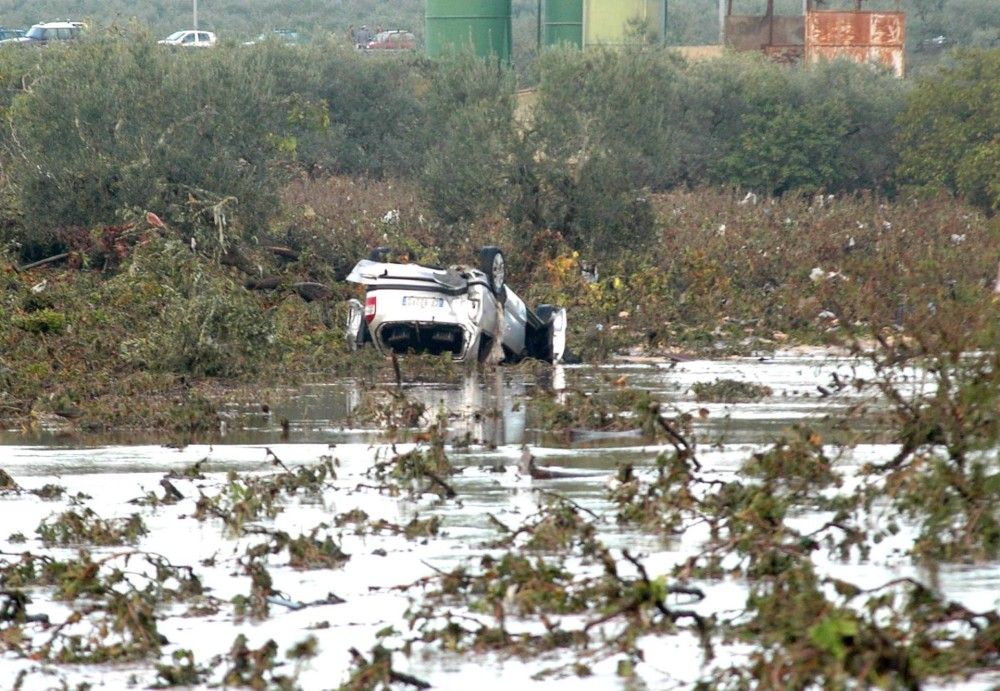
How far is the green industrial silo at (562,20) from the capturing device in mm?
56781

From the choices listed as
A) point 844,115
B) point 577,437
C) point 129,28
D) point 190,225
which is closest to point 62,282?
point 190,225

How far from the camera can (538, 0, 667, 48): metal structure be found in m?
53.4

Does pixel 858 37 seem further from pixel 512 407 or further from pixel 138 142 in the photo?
pixel 512 407

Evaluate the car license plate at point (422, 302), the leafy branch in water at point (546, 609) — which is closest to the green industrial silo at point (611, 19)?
the car license plate at point (422, 302)

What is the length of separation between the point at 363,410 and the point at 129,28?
14.5m

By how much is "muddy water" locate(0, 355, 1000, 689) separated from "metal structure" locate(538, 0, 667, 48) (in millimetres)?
34347

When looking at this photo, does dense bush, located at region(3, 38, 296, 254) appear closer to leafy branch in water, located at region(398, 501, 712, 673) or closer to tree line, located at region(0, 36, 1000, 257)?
tree line, located at region(0, 36, 1000, 257)

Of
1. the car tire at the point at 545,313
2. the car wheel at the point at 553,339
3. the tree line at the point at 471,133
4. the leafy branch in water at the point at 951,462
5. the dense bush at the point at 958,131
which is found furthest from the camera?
the dense bush at the point at 958,131

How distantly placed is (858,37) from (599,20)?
26.1ft

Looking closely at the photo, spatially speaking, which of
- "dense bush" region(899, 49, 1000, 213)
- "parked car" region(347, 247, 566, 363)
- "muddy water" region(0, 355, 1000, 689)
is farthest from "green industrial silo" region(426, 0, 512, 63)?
"muddy water" region(0, 355, 1000, 689)

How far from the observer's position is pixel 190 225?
25609 millimetres

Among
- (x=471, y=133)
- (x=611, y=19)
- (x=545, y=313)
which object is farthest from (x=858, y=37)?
(x=545, y=313)

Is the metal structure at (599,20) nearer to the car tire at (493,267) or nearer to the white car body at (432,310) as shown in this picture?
the car tire at (493,267)

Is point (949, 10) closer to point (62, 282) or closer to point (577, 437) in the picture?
point (62, 282)
